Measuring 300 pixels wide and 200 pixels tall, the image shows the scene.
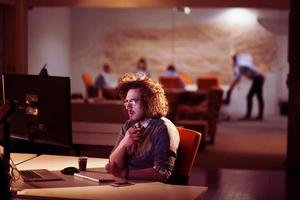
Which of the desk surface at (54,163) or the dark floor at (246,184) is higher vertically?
the desk surface at (54,163)

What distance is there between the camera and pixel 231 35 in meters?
18.0

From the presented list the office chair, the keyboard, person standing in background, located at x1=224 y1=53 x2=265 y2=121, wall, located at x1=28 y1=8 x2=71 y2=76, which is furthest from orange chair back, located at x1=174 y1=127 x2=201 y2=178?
person standing in background, located at x1=224 y1=53 x2=265 y2=121

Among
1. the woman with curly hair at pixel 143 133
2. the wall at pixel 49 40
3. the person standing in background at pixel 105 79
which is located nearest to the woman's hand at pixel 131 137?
the woman with curly hair at pixel 143 133

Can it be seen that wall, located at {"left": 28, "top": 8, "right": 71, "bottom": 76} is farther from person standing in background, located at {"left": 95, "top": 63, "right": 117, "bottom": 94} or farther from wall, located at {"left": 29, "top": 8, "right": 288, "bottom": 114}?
person standing in background, located at {"left": 95, "top": 63, "right": 117, "bottom": 94}

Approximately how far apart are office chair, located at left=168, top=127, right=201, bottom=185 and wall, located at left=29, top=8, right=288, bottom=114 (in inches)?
496

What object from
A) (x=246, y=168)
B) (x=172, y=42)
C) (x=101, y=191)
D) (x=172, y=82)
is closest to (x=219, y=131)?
(x=172, y=82)

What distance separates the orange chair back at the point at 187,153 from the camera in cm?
472

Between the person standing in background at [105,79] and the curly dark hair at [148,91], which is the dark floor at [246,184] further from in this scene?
the person standing in background at [105,79]

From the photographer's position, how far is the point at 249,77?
17.7 m

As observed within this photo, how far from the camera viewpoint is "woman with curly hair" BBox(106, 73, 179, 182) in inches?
177

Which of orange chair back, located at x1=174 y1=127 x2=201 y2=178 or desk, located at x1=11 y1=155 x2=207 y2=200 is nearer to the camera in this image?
desk, located at x1=11 y1=155 x2=207 y2=200

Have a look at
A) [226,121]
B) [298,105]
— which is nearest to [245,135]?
[226,121]

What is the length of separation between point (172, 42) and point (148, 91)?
45.3 ft

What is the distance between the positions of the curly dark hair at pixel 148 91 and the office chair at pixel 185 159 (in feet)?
0.80
